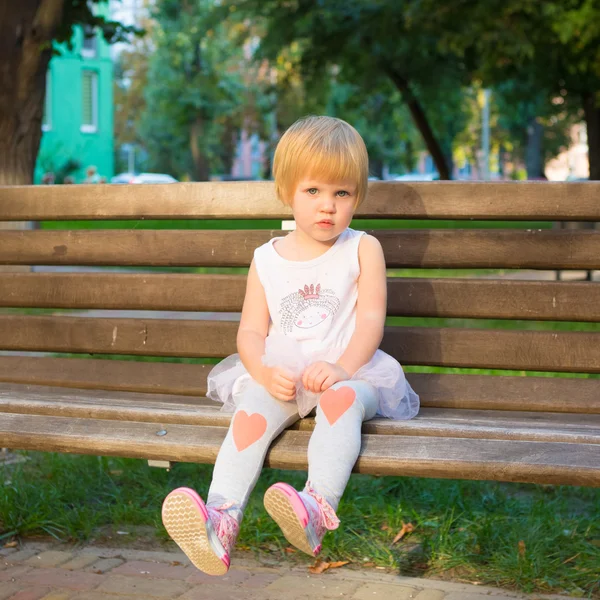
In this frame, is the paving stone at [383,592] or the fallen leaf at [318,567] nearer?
the paving stone at [383,592]

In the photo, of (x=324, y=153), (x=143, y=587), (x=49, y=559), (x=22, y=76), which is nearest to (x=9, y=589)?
(x=49, y=559)

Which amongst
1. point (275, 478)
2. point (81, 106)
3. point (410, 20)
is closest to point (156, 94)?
point (81, 106)

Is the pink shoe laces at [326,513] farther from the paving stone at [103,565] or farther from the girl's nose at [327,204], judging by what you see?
the paving stone at [103,565]

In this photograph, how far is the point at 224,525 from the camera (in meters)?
2.67

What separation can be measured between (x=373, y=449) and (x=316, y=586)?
2.38ft

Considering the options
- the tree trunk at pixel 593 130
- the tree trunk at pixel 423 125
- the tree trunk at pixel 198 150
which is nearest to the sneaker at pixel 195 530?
the tree trunk at pixel 593 130

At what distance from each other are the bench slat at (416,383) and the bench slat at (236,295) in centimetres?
21

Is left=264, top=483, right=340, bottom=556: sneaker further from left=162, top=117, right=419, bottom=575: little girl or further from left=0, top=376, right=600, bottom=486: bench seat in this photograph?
left=0, top=376, right=600, bottom=486: bench seat

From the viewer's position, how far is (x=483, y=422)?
10.1 feet

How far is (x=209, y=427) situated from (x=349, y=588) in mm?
707

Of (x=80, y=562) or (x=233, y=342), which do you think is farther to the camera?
(x=233, y=342)

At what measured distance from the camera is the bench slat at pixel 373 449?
2.67 meters

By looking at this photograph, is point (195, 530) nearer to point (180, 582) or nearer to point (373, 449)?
point (373, 449)

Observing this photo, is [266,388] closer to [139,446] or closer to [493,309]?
[139,446]
